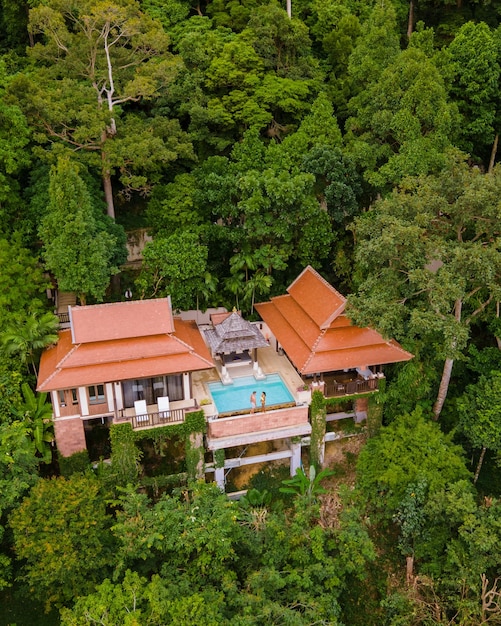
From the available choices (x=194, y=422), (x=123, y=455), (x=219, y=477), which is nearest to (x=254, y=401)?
(x=194, y=422)

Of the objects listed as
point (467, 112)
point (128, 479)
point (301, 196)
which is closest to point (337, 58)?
point (467, 112)

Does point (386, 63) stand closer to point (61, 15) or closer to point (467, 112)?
point (467, 112)

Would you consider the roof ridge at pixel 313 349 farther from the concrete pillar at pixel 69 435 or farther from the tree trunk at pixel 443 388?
the concrete pillar at pixel 69 435

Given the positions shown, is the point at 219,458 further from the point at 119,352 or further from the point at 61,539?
the point at 61,539

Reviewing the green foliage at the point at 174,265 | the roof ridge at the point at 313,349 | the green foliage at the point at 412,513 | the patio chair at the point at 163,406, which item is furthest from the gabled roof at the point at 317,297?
the green foliage at the point at 412,513

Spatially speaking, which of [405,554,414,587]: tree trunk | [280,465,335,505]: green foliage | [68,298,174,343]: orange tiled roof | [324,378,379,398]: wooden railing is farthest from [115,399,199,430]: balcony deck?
[405,554,414,587]: tree trunk
